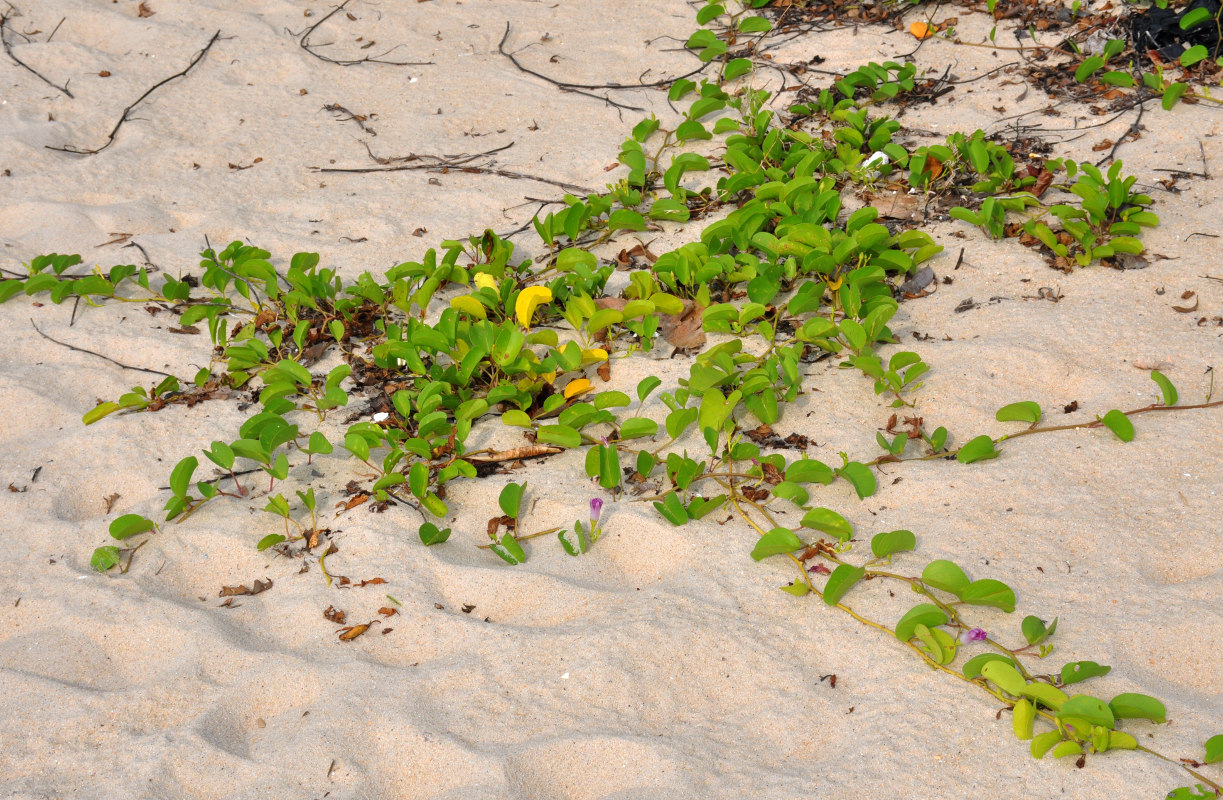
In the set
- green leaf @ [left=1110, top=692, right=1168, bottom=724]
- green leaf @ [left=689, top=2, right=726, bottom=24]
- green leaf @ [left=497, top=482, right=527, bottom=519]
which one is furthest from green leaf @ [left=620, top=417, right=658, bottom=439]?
green leaf @ [left=689, top=2, right=726, bottom=24]

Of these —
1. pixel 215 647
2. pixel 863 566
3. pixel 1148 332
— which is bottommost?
pixel 215 647

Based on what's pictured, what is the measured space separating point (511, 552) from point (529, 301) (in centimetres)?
91

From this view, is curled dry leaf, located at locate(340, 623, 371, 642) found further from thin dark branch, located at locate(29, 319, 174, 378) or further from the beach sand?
thin dark branch, located at locate(29, 319, 174, 378)

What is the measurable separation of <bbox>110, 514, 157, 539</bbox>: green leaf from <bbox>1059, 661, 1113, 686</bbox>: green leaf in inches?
76.6

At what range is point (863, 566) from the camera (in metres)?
1.95

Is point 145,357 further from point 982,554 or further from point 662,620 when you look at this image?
point 982,554

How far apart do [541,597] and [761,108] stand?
8.27 ft

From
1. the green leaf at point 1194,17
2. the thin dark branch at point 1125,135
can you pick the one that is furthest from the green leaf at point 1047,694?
the green leaf at point 1194,17

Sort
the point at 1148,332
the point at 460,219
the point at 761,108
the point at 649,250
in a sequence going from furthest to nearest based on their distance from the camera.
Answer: the point at 761,108 < the point at 460,219 < the point at 649,250 < the point at 1148,332

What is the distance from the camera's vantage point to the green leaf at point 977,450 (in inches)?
85.7

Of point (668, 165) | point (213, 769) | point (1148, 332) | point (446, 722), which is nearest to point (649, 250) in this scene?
point (668, 165)

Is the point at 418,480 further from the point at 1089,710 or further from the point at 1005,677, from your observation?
the point at 1089,710

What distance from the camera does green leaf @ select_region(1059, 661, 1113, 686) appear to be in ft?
5.32

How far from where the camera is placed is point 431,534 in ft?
6.90
